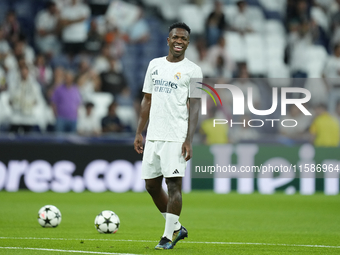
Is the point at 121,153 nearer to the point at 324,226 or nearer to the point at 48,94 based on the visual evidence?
the point at 48,94

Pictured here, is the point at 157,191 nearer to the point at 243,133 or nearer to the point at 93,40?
the point at 243,133

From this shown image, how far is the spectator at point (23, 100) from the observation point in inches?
604

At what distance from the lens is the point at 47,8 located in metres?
18.8

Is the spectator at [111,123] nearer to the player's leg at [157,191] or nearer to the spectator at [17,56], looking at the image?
the spectator at [17,56]

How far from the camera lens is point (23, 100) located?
50.4ft

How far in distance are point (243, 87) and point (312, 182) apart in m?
3.08

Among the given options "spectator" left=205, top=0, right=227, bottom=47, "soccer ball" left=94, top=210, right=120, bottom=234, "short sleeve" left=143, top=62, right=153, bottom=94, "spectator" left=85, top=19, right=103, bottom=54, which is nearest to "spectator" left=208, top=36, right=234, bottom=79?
"spectator" left=205, top=0, right=227, bottom=47

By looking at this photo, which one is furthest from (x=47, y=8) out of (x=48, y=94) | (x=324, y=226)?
(x=324, y=226)

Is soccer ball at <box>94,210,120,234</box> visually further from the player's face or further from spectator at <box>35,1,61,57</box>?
spectator at <box>35,1,61,57</box>

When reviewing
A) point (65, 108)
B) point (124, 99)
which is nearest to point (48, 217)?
point (65, 108)

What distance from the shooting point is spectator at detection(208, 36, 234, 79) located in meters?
17.8

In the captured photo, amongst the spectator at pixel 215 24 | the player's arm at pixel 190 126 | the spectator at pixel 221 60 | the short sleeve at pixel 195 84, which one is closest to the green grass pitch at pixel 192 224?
the player's arm at pixel 190 126

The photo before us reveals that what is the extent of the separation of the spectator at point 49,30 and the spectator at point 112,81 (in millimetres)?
2169

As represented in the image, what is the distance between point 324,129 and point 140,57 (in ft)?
20.7
